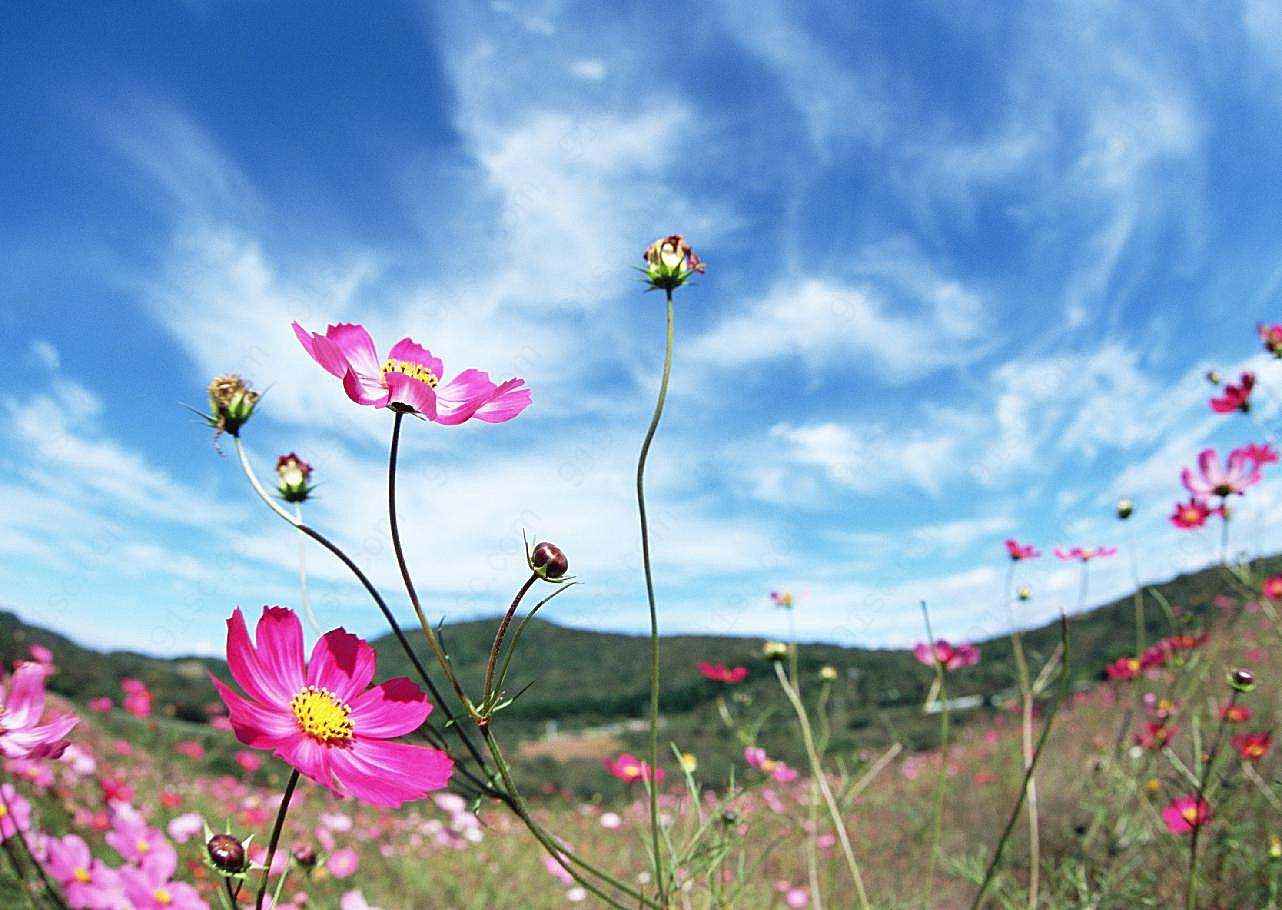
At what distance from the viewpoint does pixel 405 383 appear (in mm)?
518

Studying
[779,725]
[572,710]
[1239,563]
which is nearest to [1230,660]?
[1239,563]

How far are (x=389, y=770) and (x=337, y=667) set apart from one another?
0.07 metres

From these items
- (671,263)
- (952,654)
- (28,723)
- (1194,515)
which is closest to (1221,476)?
(1194,515)

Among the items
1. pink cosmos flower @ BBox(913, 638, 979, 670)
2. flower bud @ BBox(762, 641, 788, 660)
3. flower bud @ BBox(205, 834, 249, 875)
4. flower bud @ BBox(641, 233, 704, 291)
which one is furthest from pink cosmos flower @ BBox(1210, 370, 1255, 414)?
flower bud @ BBox(205, 834, 249, 875)

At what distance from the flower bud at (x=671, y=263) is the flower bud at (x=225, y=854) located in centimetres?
49

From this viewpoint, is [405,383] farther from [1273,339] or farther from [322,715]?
[1273,339]

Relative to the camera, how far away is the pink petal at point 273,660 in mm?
498

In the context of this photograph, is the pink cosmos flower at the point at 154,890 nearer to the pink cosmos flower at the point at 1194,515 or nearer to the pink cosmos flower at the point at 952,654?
the pink cosmos flower at the point at 952,654

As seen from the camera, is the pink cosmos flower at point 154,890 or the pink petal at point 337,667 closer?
the pink petal at point 337,667

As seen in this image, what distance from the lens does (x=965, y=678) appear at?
25.8 ft

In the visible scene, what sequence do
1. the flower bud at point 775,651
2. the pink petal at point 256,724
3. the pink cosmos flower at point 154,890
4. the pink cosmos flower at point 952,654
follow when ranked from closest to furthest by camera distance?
the pink petal at point 256,724 < the pink cosmos flower at point 154,890 < the flower bud at point 775,651 < the pink cosmos flower at point 952,654

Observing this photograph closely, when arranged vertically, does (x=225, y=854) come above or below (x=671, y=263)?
below

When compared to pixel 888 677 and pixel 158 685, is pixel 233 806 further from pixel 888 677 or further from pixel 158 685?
pixel 888 677

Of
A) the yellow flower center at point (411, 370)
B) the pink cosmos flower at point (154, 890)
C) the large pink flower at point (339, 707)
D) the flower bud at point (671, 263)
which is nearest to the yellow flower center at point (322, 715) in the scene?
the large pink flower at point (339, 707)
